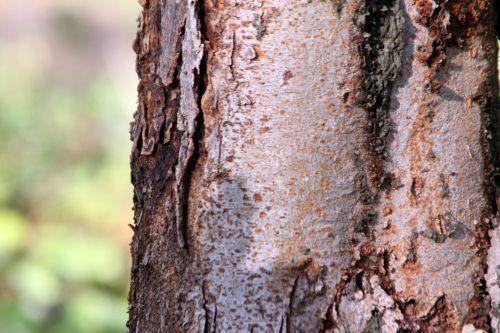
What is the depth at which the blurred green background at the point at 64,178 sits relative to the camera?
2.89 metres

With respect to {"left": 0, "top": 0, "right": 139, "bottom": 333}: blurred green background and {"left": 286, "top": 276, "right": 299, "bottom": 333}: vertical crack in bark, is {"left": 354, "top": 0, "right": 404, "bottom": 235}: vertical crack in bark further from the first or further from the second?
{"left": 0, "top": 0, "right": 139, "bottom": 333}: blurred green background

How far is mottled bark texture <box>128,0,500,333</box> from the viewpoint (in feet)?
2.83

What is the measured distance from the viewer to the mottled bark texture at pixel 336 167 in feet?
2.83

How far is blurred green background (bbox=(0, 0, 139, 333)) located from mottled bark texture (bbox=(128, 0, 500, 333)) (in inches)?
79.8

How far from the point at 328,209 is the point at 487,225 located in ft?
0.80

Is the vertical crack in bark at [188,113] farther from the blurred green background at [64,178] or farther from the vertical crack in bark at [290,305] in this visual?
the blurred green background at [64,178]

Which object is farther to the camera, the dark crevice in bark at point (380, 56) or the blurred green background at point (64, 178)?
the blurred green background at point (64, 178)

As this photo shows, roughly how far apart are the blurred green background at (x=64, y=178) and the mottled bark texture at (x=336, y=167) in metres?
2.03

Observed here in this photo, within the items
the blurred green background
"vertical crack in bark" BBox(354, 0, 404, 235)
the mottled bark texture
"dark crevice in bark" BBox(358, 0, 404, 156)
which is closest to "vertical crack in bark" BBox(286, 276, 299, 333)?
the mottled bark texture

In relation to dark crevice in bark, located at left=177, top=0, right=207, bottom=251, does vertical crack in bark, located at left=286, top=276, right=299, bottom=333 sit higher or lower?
lower

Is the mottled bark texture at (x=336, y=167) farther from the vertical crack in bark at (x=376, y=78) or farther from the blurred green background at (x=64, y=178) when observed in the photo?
the blurred green background at (x=64, y=178)

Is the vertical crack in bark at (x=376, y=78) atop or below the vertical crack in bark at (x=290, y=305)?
atop

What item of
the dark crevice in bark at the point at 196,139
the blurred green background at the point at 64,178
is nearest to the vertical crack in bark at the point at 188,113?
the dark crevice in bark at the point at 196,139

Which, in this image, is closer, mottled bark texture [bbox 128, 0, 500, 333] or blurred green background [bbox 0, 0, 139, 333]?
mottled bark texture [bbox 128, 0, 500, 333]
